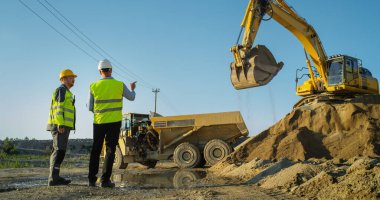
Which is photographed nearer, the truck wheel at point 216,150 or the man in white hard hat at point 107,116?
the man in white hard hat at point 107,116

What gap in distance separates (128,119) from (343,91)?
29.5 ft

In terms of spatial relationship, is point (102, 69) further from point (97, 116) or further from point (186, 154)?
point (186, 154)

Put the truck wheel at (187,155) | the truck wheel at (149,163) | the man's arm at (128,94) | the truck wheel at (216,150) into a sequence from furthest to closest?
the truck wheel at (149,163), the truck wheel at (187,155), the truck wheel at (216,150), the man's arm at (128,94)

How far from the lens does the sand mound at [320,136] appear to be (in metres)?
11.9

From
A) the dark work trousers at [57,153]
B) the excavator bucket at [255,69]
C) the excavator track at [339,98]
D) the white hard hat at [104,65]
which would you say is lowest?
the dark work trousers at [57,153]

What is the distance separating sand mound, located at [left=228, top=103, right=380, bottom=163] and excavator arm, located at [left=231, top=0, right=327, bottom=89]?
209cm

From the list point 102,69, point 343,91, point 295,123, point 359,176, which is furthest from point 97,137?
point 343,91

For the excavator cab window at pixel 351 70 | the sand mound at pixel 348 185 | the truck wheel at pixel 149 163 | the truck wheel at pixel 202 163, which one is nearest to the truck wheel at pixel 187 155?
the truck wheel at pixel 202 163

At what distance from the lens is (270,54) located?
497 inches

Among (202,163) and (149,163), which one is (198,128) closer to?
(202,163)

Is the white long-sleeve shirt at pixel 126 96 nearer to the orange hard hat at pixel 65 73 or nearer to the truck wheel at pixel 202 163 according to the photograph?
the orange hard hat at pixel 65 73

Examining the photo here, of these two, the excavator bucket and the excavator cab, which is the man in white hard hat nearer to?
the excavator bucket

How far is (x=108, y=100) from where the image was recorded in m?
6.25

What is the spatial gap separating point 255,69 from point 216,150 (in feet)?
11.1
